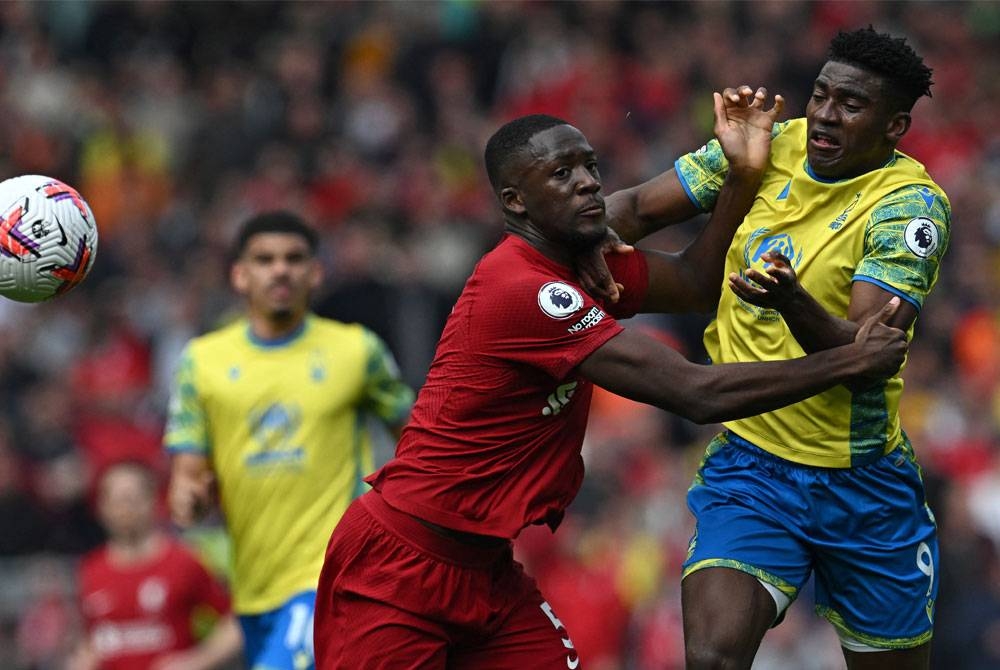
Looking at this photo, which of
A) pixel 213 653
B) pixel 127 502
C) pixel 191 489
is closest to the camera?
pixel 191 489

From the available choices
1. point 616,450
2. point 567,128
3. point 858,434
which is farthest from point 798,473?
point 616,450

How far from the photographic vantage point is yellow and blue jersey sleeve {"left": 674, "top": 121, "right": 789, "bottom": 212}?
21.7ft

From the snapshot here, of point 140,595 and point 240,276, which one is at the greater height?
point 240,276

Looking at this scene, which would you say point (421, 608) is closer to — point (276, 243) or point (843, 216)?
point (843, 216)

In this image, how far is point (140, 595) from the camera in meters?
9.84

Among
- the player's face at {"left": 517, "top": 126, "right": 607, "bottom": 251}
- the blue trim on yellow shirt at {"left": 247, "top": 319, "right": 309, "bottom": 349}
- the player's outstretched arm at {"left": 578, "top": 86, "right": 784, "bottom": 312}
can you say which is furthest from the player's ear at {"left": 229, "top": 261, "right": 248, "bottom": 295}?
the player's face at {"left": 517, "top": 126, "right": 607, "bottom": 251}

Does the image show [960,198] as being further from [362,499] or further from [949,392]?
[362,499]

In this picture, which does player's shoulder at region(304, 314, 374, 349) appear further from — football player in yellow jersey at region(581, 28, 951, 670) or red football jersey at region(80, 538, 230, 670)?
football player in yellow jersey at region(581, 28, 951, 670)

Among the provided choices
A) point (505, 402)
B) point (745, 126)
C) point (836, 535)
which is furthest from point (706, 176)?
point (836, 535)

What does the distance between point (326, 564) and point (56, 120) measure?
12.2 m

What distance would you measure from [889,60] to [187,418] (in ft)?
13.2

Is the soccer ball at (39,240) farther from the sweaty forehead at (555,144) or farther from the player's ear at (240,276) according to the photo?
the sweaty forehead at (555,144)

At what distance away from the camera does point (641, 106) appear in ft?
52.3

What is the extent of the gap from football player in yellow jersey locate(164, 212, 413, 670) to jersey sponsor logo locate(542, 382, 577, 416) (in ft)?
8.02
